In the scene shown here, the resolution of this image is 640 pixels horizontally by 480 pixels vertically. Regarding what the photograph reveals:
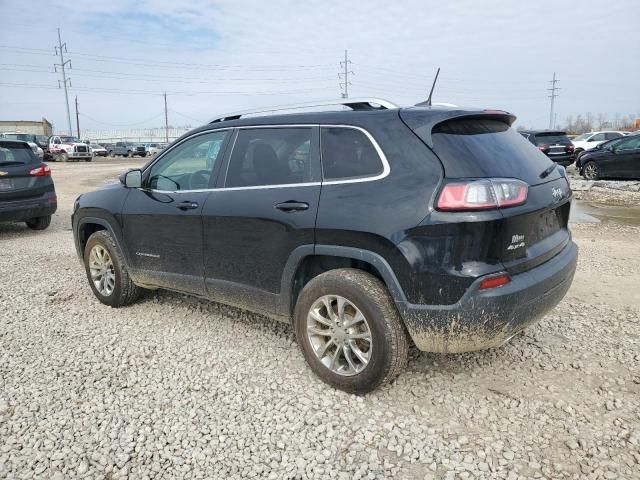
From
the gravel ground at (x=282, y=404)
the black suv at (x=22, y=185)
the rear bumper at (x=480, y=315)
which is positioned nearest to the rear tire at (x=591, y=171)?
the gravel ground at (x=282, y=404)

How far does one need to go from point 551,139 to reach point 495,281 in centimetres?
1852

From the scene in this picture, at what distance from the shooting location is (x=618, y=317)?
4.24 meters

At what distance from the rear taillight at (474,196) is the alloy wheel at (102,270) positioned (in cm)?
332

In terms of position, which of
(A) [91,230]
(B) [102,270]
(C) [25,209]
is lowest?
(B) [102,270]

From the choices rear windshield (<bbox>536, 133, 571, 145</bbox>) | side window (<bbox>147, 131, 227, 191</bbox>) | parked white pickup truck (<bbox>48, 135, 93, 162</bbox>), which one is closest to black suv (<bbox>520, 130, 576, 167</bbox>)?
rear windshield (<bbox>536, 133, 571, 145</bbox>)

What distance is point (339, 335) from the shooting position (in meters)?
3.07

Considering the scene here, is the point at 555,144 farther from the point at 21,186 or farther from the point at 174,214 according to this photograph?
the point at 174,214

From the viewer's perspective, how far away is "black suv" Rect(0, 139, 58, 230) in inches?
319

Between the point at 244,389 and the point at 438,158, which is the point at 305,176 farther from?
the point at 244,389

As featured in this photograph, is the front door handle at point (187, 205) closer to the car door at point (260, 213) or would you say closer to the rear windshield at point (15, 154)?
the car door at point (260, 213)

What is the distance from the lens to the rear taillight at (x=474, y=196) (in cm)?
261

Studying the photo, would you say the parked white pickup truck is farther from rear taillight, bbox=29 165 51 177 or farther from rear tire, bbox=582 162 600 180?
rear tire, bbox=582 162 600 180

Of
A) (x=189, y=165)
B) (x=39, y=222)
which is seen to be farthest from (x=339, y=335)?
(x=39, y=222)

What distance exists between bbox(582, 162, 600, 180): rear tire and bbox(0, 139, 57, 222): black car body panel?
49.4 ft
